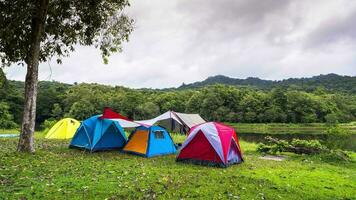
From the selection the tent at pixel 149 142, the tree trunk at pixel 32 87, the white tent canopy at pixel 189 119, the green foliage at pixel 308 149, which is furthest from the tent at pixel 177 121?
the tree trunk at pixel 32 87

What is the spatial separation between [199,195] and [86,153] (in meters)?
8.88

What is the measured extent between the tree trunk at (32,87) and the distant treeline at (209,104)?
6370 centimetres

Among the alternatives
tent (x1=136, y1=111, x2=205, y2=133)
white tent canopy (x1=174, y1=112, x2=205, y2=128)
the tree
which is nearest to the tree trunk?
the tree

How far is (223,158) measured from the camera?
1262cm

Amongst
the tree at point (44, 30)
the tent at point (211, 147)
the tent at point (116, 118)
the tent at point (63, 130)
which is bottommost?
the tent at point (63, 130)

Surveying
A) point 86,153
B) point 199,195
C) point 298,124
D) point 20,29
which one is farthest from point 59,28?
point 298,124

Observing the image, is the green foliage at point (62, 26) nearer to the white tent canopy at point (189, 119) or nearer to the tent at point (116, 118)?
the tent at point (116, 118)

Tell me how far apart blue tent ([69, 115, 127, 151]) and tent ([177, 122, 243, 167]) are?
459 centimetres

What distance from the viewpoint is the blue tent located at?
16.1 metres

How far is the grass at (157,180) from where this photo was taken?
7895mm

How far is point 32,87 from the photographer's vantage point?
45.3ft

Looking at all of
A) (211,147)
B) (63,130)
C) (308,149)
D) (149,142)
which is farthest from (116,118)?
(308,149)

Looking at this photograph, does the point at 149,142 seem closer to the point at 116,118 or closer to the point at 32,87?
the point at 116,118

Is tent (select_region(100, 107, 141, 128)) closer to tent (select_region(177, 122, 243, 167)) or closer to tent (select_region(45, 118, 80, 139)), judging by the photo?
tent (select_region(177, 122, 243, 167))
